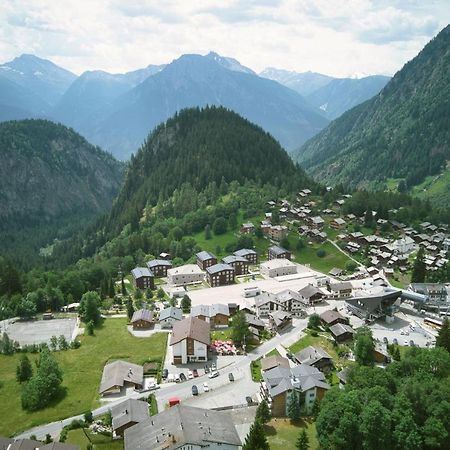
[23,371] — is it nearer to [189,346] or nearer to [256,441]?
[189,346]

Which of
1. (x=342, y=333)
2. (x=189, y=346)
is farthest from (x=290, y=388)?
(x=342, y=333)

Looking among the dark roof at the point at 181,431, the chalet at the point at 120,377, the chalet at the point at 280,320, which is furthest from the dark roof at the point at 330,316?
the dark roof at the point at 181,431

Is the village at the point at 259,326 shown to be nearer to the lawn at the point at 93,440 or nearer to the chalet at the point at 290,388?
the chalet at the point at 290,388

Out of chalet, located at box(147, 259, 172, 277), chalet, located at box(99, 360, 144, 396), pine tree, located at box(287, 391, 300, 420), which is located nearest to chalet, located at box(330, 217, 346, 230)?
chalet, located at box(147, 259, 172, 277)

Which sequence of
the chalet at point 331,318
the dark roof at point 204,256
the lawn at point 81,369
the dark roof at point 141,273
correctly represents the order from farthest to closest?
the dark roof at point 204,256, the dark roof at point 141,273, the chalet at point 331,318, the lawn at point 81,369

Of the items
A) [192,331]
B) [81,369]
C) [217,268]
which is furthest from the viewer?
[217,268]

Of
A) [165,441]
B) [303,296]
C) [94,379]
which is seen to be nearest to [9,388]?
[94,379]

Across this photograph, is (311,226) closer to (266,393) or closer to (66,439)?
(266,393)
